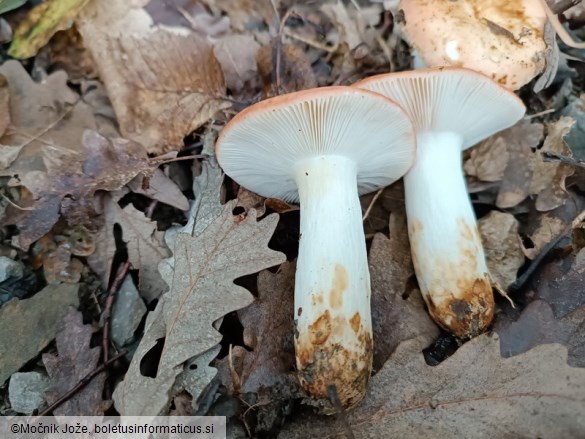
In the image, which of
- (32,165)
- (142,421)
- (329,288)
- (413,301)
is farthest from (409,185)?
(32,165)

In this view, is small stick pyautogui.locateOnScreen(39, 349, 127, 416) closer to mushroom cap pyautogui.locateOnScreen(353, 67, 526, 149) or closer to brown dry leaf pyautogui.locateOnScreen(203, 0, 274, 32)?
mushroom cap pyautogui.locateOnScreen(353, 67, 526, 149)

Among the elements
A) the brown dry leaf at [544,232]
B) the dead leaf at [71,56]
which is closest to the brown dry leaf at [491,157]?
the brown dry leaf at [544,232]

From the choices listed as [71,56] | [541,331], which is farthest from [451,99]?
[71,56]

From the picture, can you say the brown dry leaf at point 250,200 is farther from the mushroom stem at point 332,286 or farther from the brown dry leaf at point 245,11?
the brown dry leaf at point 245,11

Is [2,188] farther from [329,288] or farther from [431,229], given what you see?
[431,229]

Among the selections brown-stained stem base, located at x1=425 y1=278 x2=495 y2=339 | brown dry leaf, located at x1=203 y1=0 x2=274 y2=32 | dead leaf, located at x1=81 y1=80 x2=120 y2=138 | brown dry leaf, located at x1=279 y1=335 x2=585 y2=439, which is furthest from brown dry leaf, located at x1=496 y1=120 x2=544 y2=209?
dead leaf, located at x1=81 y1=80 x2=120 y2=138

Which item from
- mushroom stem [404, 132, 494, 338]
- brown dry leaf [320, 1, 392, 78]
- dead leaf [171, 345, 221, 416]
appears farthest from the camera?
brown dry leaf [320, 1, 392, 78]
